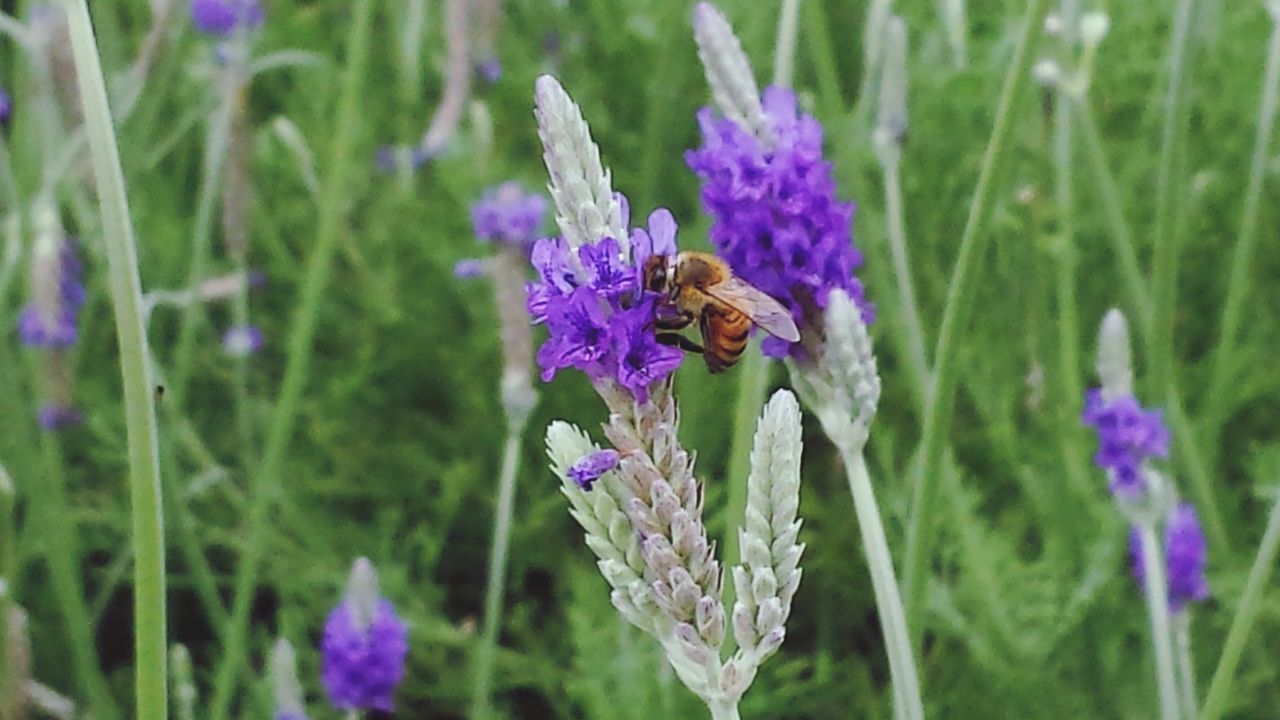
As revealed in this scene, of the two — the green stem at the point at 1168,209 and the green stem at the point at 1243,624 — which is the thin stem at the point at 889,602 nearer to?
the green stem at the point at 1243,624

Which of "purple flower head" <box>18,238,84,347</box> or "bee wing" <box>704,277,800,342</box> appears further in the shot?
"purple flower head" <box>18,238,84,347</box>

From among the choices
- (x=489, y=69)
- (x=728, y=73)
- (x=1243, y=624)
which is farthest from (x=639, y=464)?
(x=489, y=69)

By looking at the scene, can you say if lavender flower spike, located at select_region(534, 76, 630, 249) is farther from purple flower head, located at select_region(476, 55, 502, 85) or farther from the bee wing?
purple flower head, located at select_region(476, 55, 502, 85)

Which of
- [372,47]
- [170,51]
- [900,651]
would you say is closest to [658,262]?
[900,651]

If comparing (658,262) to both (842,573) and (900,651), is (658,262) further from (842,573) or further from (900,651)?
(842,573)

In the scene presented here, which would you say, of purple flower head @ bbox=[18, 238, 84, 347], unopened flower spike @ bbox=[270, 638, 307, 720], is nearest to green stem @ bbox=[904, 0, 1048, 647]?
unopened flower spike @ bbox=[270, 638, 307, 720]

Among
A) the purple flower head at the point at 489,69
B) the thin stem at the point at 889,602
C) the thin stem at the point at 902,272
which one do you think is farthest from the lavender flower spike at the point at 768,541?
the purple flower head at the point at 489,69
